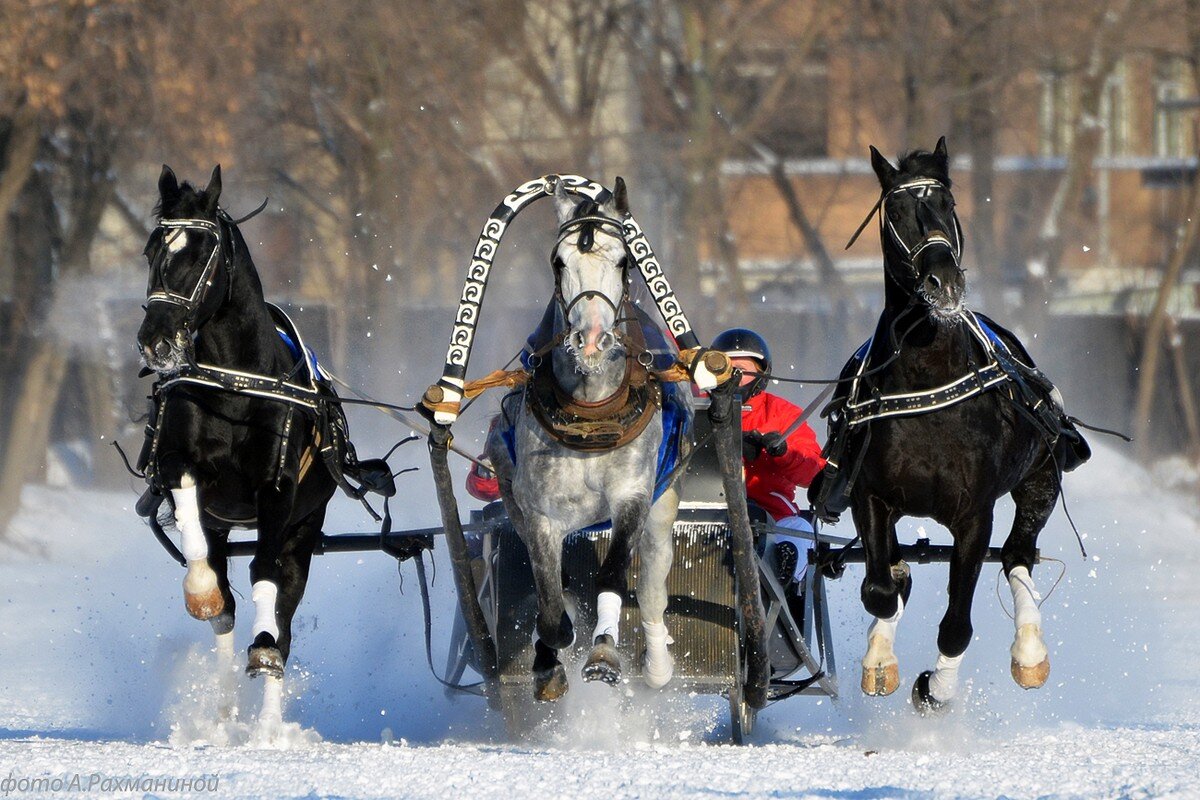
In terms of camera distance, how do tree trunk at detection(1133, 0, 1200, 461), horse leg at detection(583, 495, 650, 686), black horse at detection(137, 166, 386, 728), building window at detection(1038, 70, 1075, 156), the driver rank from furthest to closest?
building window at detection(1038, 70, 1075, 156), tree trunk at detection(1133, 0, 1200, 461), the driver, black horse at detection(137, 166, 386, 728), horse leg at detection(583, 495, 650, 686)

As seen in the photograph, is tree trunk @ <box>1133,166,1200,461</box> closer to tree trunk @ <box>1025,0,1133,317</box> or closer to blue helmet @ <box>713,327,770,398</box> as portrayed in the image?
tree trunk @ <box>1025,0,1133,317</box>

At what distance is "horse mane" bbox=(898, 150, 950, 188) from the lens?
A: 598cm

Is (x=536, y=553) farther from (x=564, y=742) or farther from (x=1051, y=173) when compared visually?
(x=1051, y=173)

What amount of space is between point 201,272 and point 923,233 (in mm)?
2330

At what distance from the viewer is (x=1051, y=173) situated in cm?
1805

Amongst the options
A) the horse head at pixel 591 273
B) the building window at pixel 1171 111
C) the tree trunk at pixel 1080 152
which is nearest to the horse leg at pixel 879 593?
the horse head at pixel 591 273

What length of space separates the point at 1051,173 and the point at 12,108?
32.2 feet

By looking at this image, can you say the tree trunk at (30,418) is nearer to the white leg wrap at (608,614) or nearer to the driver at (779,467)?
the driver at (779,467)

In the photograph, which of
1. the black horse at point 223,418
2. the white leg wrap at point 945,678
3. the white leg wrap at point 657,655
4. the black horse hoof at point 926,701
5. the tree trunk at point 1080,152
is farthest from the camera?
the tree trunk at point 1080,152

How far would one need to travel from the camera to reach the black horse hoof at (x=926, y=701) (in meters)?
6.53

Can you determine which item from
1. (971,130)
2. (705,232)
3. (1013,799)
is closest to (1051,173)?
(971,130)

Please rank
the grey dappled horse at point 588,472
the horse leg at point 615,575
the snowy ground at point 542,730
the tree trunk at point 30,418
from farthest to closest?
1. the tree trunk at point 30,418
2. the horse leg at point 615,575
3. the grey dappled horse at point 588,472
4. the snowy ground at point 542,730

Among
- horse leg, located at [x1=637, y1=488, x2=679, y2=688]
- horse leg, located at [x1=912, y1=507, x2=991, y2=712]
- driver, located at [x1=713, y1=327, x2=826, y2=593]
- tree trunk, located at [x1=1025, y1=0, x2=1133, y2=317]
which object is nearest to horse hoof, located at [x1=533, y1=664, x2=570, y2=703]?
horse leg, located at [x1=637, y1=488, x2=679, y2=688]

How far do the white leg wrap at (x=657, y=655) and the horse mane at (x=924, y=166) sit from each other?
1.68 meters
